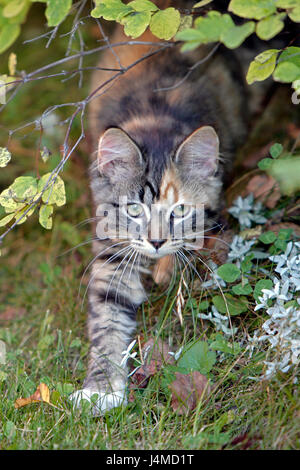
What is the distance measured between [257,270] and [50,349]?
0.96 metres

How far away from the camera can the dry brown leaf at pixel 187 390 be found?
1.77 metres

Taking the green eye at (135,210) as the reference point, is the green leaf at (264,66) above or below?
above

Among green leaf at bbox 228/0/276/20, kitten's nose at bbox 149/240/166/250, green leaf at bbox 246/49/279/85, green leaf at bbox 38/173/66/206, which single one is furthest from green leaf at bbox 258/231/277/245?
green leaf at bbox 228/0/276/20

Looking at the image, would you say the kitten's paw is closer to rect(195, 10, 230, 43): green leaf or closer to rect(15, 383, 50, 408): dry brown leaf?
rect(15, 383, 50, 408): dry brown leaf

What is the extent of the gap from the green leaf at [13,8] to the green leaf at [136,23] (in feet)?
1.05

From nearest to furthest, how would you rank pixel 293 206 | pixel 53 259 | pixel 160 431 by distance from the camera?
pixel 160 431 → pixel 293 206 → pixel 53 259

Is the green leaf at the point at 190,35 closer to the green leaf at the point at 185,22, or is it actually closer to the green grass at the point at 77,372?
the green leaf at the point at 185,22

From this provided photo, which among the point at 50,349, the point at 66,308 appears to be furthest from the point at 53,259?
the point at 50,349

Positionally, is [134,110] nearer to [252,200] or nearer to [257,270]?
[252,200]

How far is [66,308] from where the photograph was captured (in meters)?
2.56

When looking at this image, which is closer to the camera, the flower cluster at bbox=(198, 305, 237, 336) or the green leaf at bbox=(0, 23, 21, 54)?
the green leaf at bbox=(0, 23, 21, 54)

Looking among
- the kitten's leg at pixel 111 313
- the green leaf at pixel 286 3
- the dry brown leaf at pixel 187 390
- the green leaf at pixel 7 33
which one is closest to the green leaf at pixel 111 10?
the green leaf at pixel 7 33

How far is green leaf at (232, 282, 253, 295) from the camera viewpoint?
2055mm

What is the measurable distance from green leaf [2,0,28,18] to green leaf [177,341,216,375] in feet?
4.11
